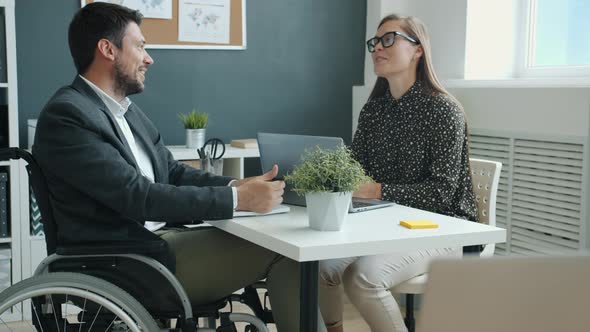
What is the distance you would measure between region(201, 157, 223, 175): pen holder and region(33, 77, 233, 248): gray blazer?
1468 mm

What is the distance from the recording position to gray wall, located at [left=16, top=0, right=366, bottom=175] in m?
3.62

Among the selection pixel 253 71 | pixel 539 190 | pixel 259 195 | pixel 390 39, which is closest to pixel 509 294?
pixel 259 195

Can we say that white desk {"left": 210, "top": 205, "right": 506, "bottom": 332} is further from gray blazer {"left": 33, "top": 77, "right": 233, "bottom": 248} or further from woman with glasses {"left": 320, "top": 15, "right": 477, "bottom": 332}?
woman with glasses {"left": 320, "top": 15, "right": 477, "bottom": 332}

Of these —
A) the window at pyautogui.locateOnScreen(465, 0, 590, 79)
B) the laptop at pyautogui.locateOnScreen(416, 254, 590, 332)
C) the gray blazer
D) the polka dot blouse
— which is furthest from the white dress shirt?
the window at pyautogui.locateOnScreen(465, 0, 590, 79)

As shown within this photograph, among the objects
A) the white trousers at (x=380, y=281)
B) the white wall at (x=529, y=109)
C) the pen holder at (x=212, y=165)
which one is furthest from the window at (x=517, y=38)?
the white trousers at (x=380, y=281)

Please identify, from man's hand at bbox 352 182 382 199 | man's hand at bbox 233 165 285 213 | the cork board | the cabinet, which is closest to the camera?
man's hand at bbox 233 165 285 213

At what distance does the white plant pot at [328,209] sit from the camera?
1865mm

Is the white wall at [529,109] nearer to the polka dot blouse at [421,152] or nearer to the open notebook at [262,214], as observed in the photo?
the polka dot blouse at [421,152]

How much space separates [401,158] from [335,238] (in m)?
0.91

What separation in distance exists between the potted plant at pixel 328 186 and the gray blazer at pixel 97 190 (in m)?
0.22

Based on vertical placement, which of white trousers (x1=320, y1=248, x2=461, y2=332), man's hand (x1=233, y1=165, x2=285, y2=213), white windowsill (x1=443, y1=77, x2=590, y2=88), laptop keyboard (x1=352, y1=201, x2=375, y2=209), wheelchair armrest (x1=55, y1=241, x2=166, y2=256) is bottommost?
white trousers (x1=320, y1=248, x2=461, y2=332)

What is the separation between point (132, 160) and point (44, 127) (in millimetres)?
239

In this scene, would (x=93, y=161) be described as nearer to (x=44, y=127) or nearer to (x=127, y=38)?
(x=44, y=127)

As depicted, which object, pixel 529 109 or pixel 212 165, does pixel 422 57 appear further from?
pixel 212 165
